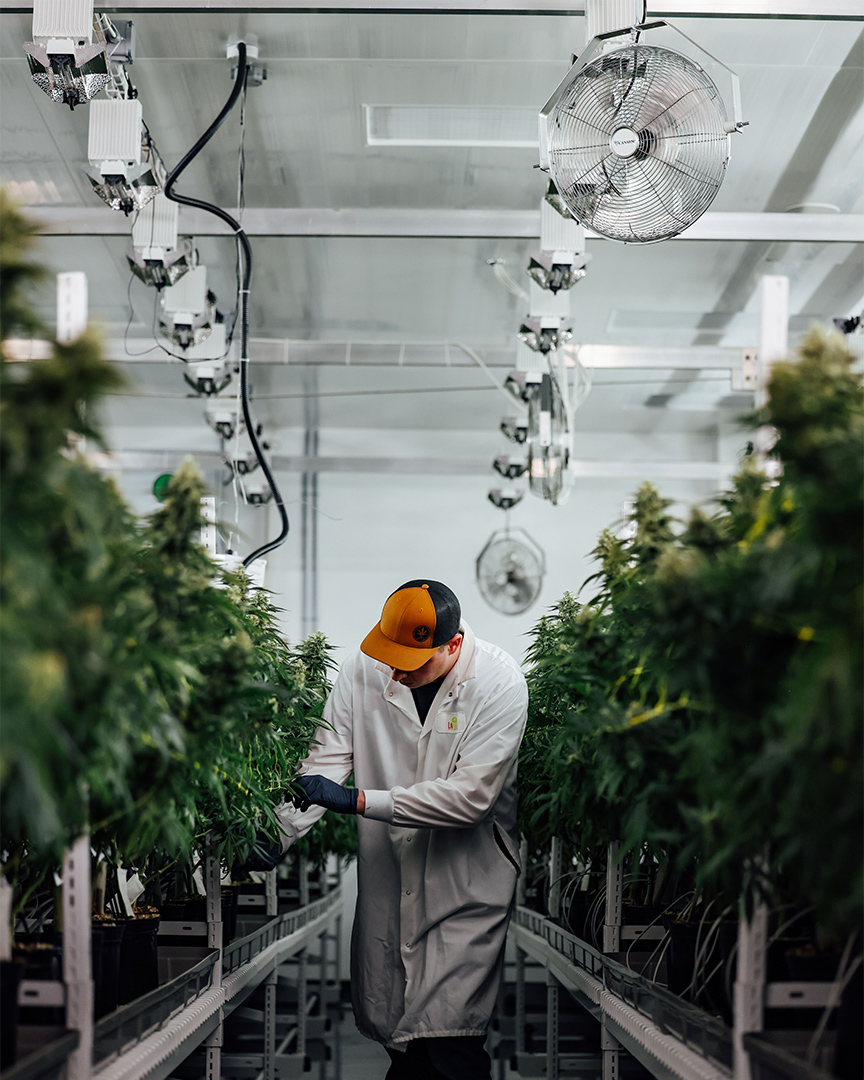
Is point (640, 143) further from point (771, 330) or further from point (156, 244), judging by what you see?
point (156, 244)

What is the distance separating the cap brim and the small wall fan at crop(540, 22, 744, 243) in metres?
1.09

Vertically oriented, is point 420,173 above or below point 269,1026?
above

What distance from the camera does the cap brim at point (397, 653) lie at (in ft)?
7.90

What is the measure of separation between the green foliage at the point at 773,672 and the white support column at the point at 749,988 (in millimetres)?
57

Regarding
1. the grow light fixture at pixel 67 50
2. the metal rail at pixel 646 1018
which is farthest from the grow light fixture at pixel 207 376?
the metal rail at pixel 646 1018

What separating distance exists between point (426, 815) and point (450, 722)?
1.10ft

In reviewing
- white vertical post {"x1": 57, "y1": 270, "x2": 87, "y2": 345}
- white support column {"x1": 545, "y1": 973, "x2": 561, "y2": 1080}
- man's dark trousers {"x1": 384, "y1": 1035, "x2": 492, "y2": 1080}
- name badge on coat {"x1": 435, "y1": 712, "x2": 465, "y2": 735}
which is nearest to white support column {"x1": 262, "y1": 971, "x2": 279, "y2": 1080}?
man's dark trousers {"x1": 384, "y1": 1035, "x2": 492, "y2": 1080}

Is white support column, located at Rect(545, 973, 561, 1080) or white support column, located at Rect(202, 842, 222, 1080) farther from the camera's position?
white support column, located at Rect(545, 973, 561, 1080)

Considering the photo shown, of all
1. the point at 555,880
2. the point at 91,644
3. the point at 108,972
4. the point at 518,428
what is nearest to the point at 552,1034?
the point at 555,880

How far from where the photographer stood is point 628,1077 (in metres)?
3.53

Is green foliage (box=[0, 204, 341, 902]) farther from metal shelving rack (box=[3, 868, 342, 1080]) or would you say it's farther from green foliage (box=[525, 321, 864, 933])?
green foliage (box=[525, 321, 864, 933])

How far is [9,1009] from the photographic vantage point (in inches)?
49.1

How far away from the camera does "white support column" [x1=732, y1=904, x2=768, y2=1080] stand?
1.41m

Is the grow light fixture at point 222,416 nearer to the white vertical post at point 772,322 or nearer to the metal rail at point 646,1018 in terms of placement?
the metal rail at point 646,1018
